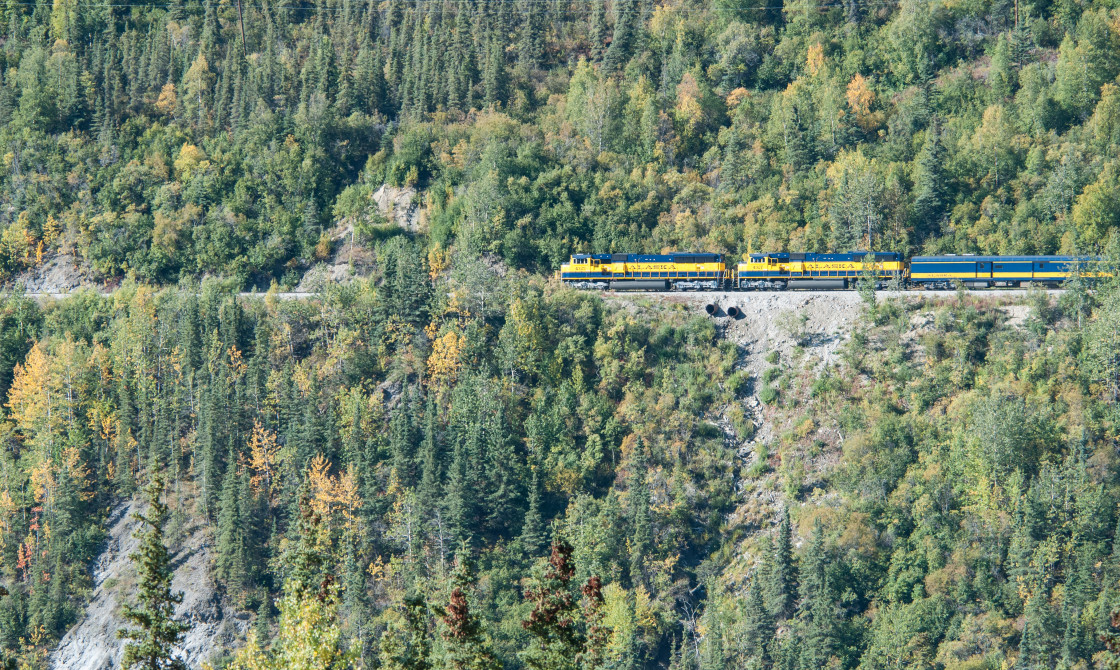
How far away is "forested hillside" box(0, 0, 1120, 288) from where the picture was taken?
4173 inches

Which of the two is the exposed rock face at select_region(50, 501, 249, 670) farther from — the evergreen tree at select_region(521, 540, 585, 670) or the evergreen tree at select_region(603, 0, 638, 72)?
the evergreen tree at select_region(603, 0, 638, 72)

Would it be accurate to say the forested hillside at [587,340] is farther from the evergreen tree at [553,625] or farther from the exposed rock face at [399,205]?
the evergreen tree at [553,625]

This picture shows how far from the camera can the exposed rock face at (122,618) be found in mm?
90312

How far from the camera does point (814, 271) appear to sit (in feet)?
320

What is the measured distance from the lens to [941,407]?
295ft

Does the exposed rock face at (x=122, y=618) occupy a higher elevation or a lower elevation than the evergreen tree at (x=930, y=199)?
lower

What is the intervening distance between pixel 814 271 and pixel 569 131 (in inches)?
1211

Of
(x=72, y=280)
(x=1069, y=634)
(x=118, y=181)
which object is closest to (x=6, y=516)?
(x=72, y=280)

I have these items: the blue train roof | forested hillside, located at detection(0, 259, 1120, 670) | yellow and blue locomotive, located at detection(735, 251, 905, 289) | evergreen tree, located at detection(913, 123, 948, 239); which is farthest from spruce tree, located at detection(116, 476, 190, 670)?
evergreen tree, located at detection(913, 123, 948, 239)

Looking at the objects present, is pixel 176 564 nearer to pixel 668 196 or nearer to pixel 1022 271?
pixel 668 196

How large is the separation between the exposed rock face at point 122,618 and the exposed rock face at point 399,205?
33936 mm

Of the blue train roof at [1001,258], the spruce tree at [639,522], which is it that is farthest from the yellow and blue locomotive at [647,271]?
the spruce tree at [639,522]

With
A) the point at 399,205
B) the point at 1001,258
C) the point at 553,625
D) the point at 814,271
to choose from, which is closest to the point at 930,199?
the point at 1001,258

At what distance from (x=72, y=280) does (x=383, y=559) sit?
47.2 metres
